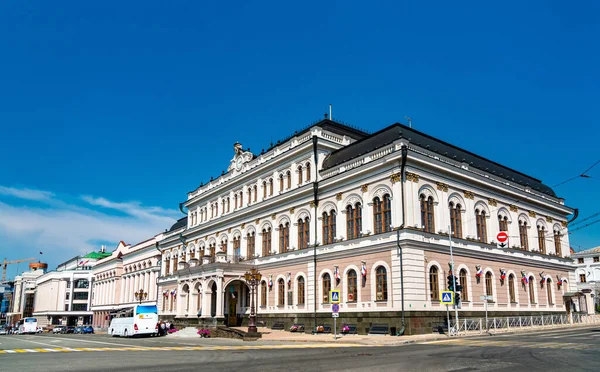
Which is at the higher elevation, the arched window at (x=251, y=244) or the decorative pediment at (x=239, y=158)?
the decorative pediment at (x=239, y=158)

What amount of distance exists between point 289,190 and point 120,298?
2247 inches

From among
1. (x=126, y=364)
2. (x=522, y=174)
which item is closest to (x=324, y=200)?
Answer: (x=522, y=174)

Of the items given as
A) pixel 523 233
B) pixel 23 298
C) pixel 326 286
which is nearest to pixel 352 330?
pixel 326 286

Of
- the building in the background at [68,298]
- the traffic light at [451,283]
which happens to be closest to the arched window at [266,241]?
the traffic light at [451,283]

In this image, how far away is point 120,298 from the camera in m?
90.1

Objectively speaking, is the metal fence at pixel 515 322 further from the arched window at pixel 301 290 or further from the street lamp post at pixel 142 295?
the street lamp post at pixel 142 295

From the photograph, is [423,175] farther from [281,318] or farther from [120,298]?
[120,298]

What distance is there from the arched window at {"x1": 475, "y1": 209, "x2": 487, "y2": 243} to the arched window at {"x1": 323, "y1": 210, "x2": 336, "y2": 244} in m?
11.7

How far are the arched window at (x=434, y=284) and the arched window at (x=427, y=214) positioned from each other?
289 centimetres

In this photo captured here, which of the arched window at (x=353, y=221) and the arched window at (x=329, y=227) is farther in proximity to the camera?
the arched window at (x=329, y=227)

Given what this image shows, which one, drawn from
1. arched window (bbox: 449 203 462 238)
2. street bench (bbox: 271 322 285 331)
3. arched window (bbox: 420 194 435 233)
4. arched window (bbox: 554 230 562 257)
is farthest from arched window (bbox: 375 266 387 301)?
arched window (bbox: 554 230 562 257)

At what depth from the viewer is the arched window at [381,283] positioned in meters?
35.5

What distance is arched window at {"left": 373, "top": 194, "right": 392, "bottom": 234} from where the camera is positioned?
3653 centimetres

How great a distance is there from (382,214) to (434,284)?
612 cm
